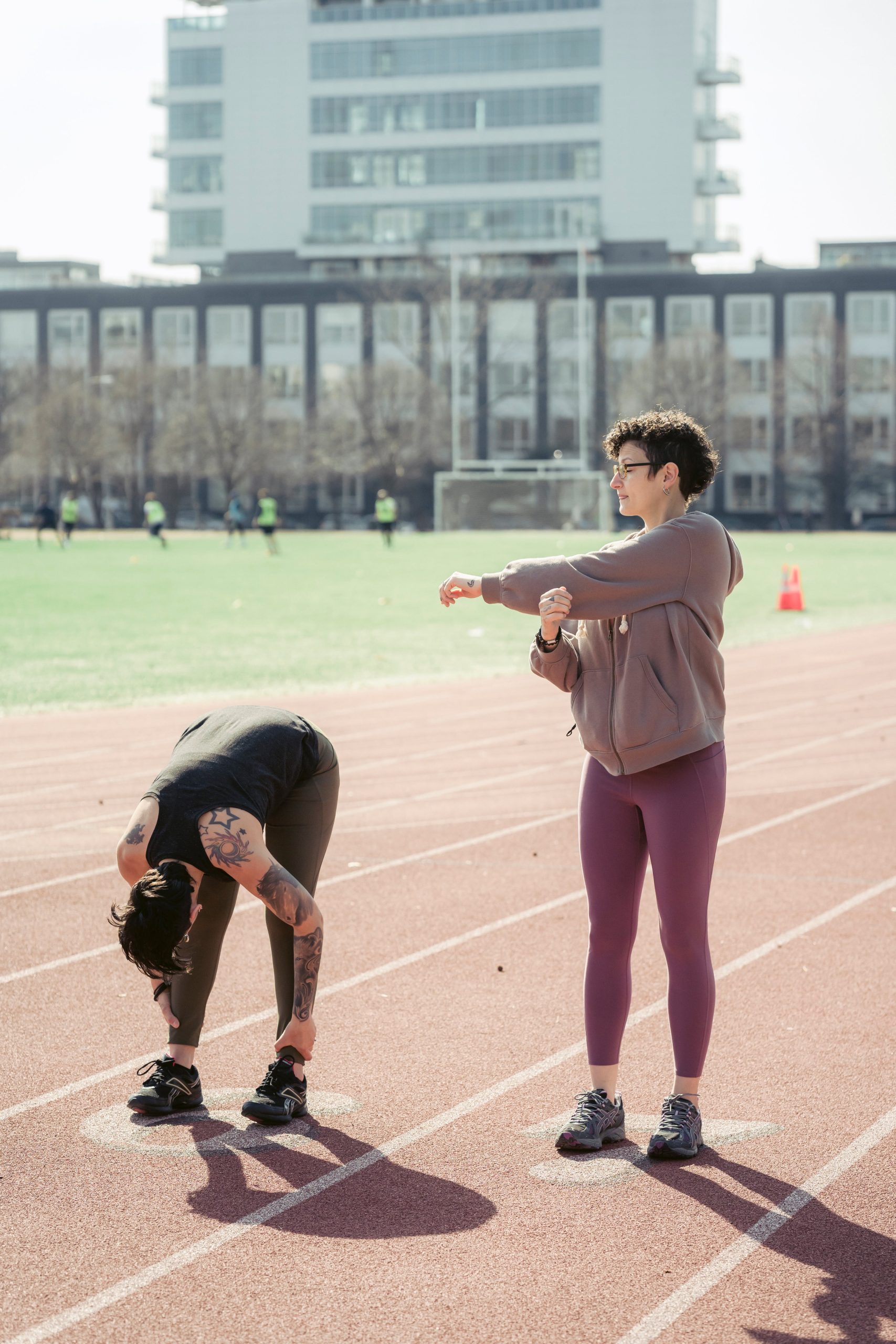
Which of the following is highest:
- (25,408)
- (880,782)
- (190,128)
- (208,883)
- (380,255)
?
(190,128)

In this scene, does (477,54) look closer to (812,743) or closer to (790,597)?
(790,597)

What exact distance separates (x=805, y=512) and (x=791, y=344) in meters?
9.67

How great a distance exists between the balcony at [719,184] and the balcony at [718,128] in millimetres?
1916

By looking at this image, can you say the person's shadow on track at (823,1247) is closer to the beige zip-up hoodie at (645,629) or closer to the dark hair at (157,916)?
the beige zip-up hoodie at (645,629)

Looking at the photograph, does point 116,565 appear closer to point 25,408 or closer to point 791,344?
point 25,408

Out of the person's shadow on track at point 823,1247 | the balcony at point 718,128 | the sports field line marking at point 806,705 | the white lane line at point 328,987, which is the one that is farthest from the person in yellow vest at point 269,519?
the balcony at point 718,128

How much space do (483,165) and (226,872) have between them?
93.2 metres

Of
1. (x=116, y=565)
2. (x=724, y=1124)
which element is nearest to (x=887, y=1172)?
(x=724, y=1124)

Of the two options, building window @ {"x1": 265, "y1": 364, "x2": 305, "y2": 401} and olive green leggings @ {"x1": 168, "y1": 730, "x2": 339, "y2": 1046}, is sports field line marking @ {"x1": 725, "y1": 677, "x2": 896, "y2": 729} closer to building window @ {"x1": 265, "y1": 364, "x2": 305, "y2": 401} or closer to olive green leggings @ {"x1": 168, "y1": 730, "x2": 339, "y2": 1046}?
olive green leggings @ {"x1": 168, "y1": 730, "x2": 339, "y2": 1046}

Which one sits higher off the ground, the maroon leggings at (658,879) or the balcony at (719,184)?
the balcony at (719,184)

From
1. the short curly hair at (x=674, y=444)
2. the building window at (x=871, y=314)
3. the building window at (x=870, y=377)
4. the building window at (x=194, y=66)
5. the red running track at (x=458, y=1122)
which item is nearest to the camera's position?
the red running track at (x=458, y=1122)

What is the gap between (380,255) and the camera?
94750 millimetres

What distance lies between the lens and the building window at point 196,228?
3915 inches

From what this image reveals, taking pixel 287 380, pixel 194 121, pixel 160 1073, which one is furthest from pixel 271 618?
pixel 194 121
